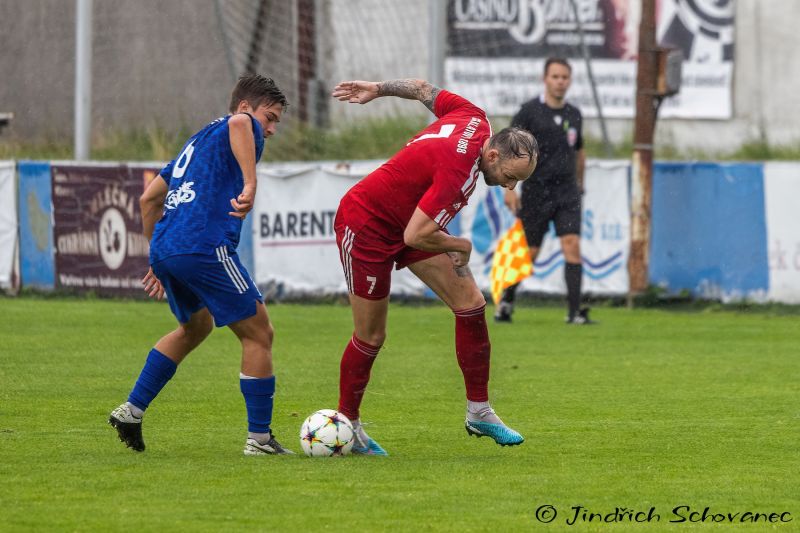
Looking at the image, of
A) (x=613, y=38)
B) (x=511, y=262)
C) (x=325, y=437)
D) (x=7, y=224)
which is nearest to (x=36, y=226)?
(x=7, y=224)

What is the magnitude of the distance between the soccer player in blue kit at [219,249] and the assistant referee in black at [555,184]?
6451mm

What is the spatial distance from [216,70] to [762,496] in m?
17.5

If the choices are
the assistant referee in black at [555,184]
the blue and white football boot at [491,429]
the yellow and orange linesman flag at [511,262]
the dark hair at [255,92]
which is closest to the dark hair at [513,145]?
the dark hair at [255,92]

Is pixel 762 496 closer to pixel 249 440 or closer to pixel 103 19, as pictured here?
pixel 249 440

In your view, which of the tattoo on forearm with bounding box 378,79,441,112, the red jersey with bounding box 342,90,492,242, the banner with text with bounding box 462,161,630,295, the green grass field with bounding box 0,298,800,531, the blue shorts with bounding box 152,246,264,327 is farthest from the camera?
the banner with text with bounding box 462,161,630,295

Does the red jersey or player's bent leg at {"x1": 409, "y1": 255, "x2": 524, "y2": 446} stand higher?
the red jersey

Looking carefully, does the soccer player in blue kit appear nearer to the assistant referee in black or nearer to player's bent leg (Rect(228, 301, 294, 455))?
player's bent leg (Rect(228, 301, 294, 455))

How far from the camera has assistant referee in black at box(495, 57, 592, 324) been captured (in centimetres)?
1323

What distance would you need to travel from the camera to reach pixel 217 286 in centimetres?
682

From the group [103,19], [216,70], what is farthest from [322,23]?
[103,19]

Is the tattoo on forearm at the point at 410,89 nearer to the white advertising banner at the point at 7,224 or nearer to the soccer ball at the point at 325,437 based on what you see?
the soccer ball at the point at 325,437

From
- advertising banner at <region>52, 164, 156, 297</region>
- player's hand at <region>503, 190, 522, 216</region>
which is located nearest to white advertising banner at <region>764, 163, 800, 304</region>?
player's hand at <region>503, 190, 522, 216</region>

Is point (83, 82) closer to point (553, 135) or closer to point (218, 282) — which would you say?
point (553, 135)

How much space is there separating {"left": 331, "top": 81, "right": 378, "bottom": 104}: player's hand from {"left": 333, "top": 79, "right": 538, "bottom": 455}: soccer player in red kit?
1.43 feet
